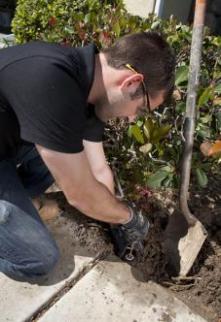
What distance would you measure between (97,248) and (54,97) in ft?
3.58

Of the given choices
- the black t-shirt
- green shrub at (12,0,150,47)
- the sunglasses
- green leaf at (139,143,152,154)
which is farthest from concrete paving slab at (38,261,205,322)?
green shrub at (12,0,150,47)

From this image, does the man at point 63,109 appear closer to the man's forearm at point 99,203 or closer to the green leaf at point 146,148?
the man's forearm at point 99,203

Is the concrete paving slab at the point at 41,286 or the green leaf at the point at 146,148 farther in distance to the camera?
the green leaf at the point at 146,148

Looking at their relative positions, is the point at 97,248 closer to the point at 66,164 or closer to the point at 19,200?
the point at 19,200

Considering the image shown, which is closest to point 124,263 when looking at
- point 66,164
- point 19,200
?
point 19,200

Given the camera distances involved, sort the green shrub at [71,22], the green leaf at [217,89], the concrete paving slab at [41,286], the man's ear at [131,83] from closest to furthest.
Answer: the man's ear at [131,83], the concrete paving slab at [41,286], the green leaf at [217,89], the green shrub at [71,22]

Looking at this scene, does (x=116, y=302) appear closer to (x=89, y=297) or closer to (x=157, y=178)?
(x=89, y=297)

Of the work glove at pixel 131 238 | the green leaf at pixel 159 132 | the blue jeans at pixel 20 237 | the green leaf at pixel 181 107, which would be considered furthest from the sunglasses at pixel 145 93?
the blue jeans at pixel 20 237

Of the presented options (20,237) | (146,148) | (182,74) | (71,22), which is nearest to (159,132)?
(146,148)

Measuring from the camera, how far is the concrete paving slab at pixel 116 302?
203cm

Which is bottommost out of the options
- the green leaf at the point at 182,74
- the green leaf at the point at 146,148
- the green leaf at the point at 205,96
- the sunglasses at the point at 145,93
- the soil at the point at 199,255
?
the soil at the point at 199,255

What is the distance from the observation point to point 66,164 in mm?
1690

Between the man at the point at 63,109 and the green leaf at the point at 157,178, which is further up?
the man at the point at 63,109

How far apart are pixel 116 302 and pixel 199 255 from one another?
61cm
